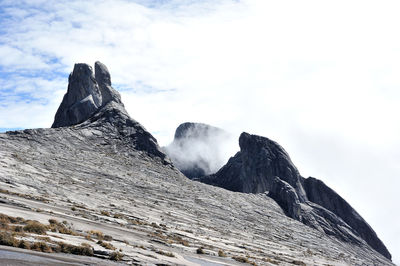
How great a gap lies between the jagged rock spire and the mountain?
66.0 inches

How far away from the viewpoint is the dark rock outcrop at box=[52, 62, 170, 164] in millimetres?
88125

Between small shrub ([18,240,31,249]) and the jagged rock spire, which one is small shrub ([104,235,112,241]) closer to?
small shrub ([18,240,31,249])

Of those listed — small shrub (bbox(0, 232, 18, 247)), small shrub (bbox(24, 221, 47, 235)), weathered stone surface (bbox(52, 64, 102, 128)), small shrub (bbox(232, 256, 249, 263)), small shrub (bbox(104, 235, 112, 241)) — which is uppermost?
weathered stone surface (bbox(52, 64, 102, 128))

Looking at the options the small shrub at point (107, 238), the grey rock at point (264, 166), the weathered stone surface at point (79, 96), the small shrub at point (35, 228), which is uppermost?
the weathered stone surface at point (79, 96)

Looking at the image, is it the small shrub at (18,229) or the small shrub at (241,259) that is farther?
the small shrub at (241,259)

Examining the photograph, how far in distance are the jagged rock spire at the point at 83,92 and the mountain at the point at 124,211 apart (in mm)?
1677

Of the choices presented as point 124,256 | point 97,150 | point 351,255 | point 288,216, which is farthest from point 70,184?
point 351,255

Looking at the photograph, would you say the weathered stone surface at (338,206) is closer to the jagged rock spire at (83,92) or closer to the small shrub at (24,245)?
the jagged rock spire at (83,92)

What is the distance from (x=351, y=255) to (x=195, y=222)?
155 feet

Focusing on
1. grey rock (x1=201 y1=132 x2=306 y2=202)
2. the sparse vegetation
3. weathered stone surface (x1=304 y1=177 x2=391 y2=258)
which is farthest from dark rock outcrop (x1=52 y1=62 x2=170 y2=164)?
the sparse vegetation

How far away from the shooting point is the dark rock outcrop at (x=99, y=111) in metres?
88.1

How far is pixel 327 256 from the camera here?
242 feet

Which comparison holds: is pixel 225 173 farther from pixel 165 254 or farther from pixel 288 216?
pixel 165 254

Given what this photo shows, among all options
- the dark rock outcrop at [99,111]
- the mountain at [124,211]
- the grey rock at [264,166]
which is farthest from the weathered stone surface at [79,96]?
the grey rock at [264,166]
